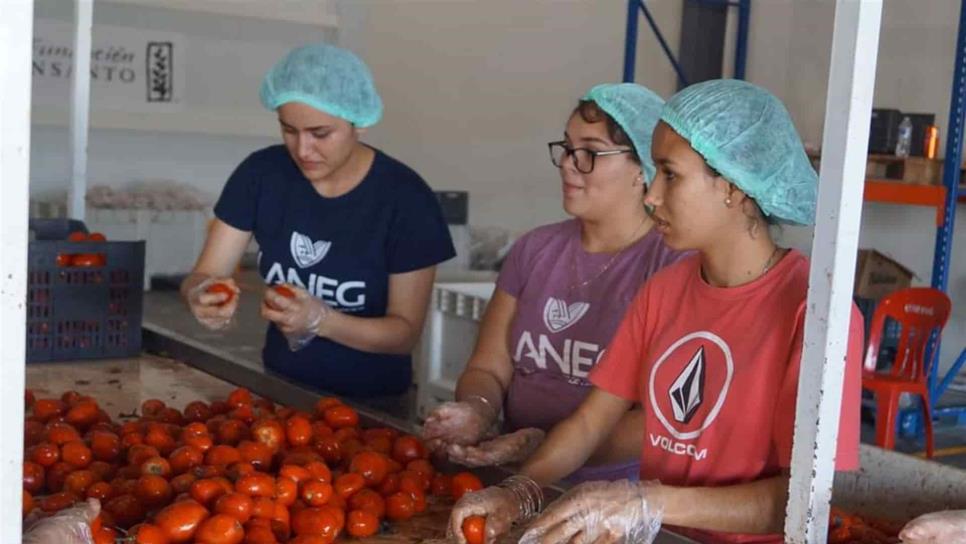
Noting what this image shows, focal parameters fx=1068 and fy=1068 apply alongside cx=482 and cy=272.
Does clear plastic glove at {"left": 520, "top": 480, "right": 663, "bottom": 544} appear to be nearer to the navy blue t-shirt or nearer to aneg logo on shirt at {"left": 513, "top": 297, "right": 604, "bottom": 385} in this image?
aneg logo on shirt at {"left": 513, "top": 297, "right": 604, "bottom": 385}

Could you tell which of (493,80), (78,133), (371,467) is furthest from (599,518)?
(493,80)

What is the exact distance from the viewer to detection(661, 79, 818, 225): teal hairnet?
174cm

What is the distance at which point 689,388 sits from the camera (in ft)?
5.94

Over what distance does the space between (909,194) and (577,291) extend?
14.3 ft

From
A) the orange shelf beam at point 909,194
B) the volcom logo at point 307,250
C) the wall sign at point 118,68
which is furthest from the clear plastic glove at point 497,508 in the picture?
the wall sign at point 118,68

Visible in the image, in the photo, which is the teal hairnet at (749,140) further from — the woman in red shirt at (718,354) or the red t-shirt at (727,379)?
the red t-shirt at (727,379)

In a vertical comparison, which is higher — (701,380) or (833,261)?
(833,261)

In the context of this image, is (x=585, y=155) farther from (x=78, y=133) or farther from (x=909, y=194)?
(x=909, y=194)

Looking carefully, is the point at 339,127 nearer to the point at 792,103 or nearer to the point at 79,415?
the point at 79,415

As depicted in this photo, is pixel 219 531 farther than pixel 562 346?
No

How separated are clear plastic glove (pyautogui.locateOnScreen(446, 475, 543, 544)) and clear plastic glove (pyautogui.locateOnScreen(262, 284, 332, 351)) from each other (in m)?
0.95

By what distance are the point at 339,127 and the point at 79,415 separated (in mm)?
960

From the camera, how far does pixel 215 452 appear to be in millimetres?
2035

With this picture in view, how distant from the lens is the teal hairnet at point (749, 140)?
1737mm
